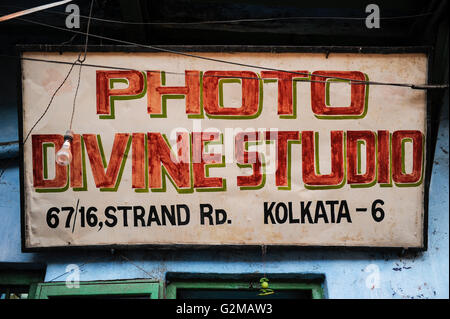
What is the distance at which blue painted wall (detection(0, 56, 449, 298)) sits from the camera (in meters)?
3.74

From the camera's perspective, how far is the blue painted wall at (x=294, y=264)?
12.3 feet

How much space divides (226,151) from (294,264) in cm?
118

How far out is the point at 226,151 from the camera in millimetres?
3738

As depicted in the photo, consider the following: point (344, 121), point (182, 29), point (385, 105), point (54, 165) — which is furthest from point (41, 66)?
point (385, 105)

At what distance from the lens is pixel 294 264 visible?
12.5 ft

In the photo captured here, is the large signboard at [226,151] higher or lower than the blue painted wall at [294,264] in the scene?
higher

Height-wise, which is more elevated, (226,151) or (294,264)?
(226,151)

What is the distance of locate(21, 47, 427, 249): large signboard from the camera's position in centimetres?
370

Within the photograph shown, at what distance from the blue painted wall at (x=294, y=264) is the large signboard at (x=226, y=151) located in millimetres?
187

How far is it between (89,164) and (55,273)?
3.34ft

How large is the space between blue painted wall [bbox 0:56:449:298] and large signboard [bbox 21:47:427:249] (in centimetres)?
19

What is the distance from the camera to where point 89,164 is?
370 cm

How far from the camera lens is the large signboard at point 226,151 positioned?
145 inches

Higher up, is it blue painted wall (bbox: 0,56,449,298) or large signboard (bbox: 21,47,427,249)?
large signboard (bbox: 21,47,427,249)
